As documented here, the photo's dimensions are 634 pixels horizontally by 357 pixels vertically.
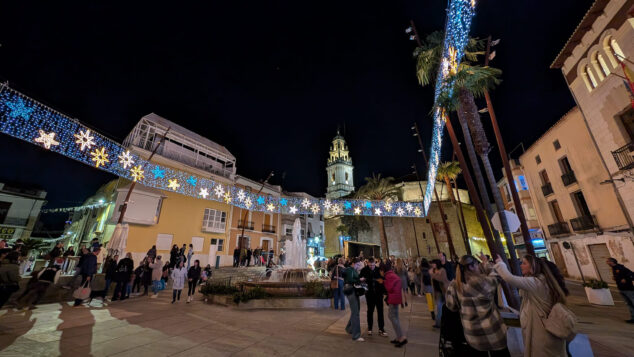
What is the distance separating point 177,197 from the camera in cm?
2078

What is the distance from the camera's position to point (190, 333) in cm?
550

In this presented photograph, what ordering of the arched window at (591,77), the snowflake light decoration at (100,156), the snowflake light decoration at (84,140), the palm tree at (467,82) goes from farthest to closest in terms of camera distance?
the arched window at (591,77), the palm tree at (467,82), the snowflake light decoration at (100,156), the snowflake light decoration at (84,140)

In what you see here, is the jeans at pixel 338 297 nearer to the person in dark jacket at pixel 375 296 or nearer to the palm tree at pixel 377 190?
the person in dark jacket at pixel 375 296

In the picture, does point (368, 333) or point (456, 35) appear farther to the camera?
point (456, 35)

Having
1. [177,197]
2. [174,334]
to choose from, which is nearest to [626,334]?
[174,334]

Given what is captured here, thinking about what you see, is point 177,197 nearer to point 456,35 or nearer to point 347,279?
point 347,279

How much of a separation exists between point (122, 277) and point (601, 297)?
18.4 meters

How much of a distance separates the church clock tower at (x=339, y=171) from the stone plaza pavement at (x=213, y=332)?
1989 inches

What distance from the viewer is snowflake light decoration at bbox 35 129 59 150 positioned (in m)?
6.57

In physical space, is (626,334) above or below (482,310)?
below

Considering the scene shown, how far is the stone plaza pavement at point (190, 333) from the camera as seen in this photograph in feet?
14.4

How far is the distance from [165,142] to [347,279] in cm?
2155

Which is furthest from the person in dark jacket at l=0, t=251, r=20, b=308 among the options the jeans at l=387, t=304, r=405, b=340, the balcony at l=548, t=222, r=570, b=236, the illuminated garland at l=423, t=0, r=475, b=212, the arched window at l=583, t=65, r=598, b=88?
the balcony at l=548, t=222, r=570, b=236

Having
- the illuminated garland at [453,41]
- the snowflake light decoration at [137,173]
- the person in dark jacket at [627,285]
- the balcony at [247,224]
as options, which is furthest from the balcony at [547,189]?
the snowflake light decoration at [137,173]
